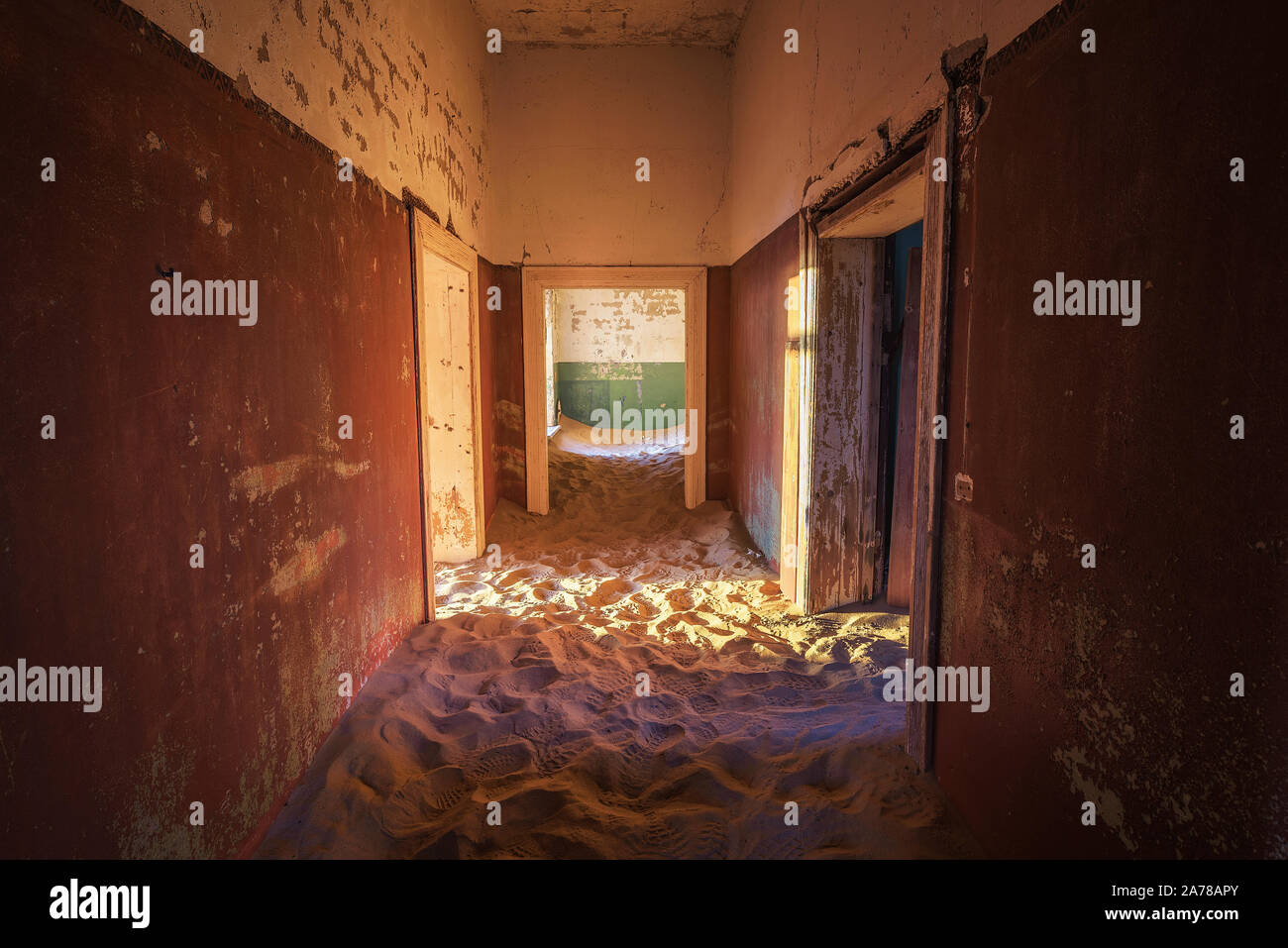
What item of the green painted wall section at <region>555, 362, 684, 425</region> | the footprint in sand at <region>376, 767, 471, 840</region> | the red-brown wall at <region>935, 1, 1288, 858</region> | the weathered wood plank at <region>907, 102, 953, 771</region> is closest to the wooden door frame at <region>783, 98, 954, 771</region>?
the weathered wood plank at <region>907, 102, 953, 771</region>

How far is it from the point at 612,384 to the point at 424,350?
742cm

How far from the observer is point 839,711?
2670 mm

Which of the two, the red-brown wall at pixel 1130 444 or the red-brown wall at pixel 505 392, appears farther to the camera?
the red-brown wall at pixel 505 392

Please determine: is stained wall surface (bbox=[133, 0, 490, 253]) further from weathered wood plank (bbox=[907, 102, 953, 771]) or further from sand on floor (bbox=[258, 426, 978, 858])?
sand on floor (bbox=[258, 426, 978, 858])

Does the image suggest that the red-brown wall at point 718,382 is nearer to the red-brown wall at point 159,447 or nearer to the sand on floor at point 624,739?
the sand on floor at point 624,739

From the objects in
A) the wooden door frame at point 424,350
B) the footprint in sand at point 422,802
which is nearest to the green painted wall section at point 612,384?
the wooden door frame at point 424,350

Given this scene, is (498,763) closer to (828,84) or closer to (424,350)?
(424,350)

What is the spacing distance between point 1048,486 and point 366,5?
312cm

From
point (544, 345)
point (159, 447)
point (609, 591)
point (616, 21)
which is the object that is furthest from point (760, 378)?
point (159, 447)

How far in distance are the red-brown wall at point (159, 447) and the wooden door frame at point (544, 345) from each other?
10.8 ft

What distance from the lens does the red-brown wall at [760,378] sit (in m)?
4.20

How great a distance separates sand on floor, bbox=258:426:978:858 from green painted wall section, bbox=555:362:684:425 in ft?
22.5

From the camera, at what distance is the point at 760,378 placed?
4.81m
